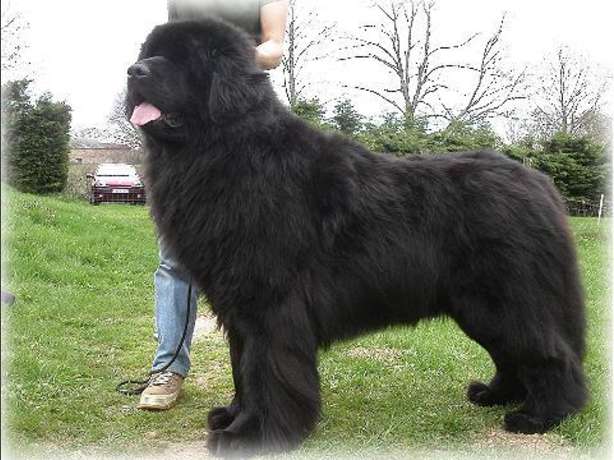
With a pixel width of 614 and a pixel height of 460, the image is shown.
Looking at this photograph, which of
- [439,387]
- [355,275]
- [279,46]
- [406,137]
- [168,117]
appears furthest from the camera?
[406,137]

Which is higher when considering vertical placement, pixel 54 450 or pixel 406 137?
pixel 406 137

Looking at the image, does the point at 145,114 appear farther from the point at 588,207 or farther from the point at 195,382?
the point at 588,207

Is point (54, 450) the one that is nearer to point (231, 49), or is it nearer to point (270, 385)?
point (270, 385)

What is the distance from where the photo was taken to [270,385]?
2980 millimetres

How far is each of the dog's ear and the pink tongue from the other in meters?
0.24

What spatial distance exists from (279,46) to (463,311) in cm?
169

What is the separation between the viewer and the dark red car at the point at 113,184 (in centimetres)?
2138

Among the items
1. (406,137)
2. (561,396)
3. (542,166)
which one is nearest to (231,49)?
(561,396)

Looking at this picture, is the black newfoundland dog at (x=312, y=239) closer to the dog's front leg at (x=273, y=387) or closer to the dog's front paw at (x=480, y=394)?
the dog's front leg at (x=273, y=387)

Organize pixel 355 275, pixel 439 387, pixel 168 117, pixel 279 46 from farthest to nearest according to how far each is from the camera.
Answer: pixel 439 387 < pixel 279 46 < pixel 355 275 < pixel 168 117

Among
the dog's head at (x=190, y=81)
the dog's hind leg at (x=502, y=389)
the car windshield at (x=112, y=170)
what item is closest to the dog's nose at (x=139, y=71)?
the dog's head at (x=190, y=81)

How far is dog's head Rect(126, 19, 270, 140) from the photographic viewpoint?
290cm

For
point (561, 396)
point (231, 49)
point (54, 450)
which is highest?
point (231, 49)

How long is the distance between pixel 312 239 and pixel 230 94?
752 millimetres
